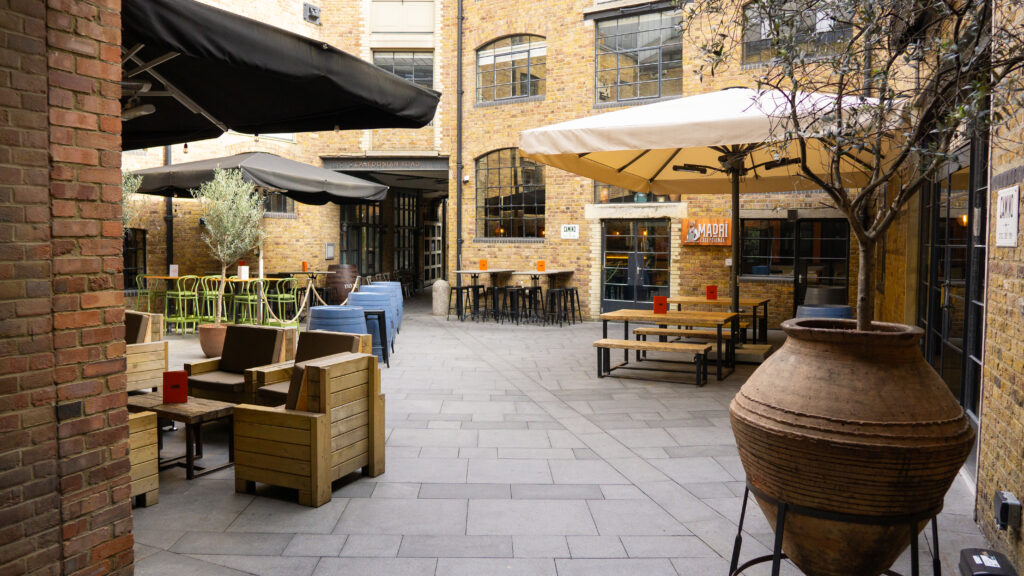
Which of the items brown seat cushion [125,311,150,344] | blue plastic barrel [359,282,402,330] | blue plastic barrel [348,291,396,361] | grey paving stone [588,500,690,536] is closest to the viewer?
grey paving stone [588,500,690,536]

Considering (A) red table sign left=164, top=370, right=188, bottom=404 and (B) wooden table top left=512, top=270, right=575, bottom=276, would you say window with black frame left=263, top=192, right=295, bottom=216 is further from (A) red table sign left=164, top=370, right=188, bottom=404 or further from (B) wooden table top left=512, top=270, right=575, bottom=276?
(A) red table sign left=164, top=370, right=188, bottom=404

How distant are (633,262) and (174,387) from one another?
401 inches

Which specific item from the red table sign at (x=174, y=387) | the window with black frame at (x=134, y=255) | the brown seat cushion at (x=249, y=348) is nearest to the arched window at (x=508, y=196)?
the window with black frame at (x=134, y=255)

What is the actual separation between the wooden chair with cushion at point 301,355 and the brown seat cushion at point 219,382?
169mm

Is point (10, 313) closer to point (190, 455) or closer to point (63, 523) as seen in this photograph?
point (63, 523)

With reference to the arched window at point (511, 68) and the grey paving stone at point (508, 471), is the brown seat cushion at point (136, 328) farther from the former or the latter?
the arched window at point (511, 68)

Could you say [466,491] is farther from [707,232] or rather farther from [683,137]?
[707,232]

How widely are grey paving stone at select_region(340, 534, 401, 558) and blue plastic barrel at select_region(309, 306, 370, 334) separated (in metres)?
4.08

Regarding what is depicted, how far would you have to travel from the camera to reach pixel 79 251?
2592mm

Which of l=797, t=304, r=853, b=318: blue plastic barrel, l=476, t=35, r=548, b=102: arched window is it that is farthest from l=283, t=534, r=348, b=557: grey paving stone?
l=476, t=35, r=548, b=102: arched window

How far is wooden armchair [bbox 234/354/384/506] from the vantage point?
3.72 metres

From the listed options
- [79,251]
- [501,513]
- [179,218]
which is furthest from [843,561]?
[179,218]

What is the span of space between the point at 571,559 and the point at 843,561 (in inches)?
45.9

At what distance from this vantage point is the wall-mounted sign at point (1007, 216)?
290cm
